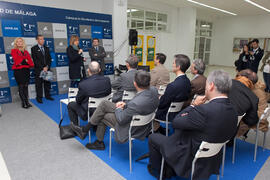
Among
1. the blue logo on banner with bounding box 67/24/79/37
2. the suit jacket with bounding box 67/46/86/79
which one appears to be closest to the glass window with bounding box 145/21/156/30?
the blue logo on banner with bounding box 67/24/79/37

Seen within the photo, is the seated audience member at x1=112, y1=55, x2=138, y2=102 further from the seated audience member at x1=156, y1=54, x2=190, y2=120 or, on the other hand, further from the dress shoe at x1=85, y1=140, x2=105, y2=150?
the dress shoe at x1=85, y1=140, x2=105, y2=150

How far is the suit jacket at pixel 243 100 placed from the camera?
2.20 m

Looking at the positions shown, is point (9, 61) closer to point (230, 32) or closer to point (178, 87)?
point (178, 87)

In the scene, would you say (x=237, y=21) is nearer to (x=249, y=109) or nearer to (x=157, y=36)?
(x=157, y=36)

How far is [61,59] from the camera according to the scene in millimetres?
5480

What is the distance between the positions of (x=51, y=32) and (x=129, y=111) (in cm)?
421

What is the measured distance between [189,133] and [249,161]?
1.54 m

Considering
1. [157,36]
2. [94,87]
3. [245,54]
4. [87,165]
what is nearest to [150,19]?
[157,36]

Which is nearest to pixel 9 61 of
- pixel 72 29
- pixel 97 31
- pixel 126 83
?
pixel 72 29

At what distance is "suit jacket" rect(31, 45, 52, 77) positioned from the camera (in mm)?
4570

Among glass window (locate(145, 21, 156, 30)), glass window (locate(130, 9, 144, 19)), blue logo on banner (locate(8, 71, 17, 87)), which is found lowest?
blue logo on banner (locate(8, 71, 17, 87))

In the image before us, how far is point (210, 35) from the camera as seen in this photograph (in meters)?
13.9

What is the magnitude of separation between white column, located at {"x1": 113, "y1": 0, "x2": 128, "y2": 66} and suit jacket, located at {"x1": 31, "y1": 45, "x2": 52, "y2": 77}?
2451mm

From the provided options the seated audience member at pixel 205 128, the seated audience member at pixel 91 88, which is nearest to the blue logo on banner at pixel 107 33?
the seated audience member at pixel 91 88
